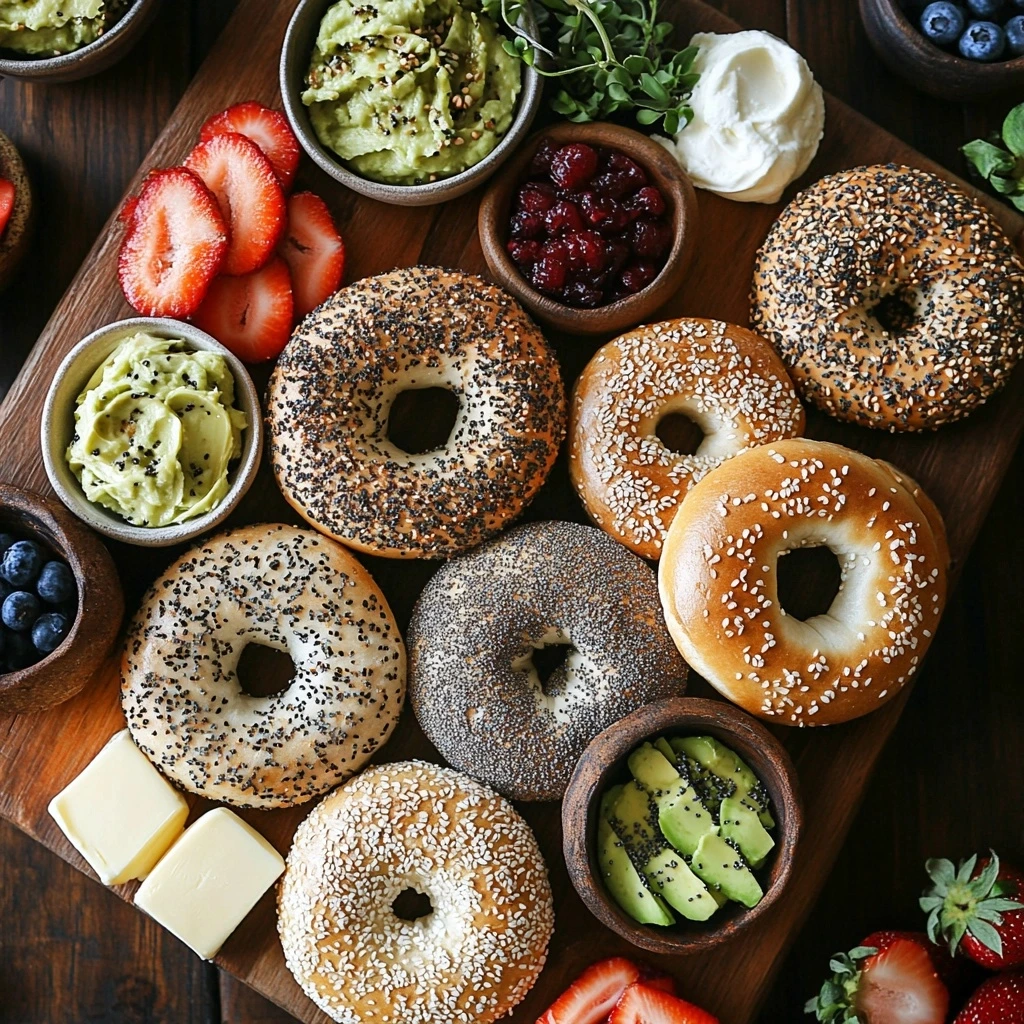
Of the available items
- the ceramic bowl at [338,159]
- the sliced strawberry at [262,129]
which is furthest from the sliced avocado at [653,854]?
the sliced strawberry at [262,129]

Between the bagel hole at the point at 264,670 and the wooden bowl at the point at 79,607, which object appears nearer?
Result: the wooden bowl at the point at 79,607

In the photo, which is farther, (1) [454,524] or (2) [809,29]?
(2) [809,29]

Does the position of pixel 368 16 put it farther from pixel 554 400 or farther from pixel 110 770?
pixel 110 770

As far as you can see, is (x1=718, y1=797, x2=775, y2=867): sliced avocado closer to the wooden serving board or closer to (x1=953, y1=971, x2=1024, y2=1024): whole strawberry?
the wooden serving board

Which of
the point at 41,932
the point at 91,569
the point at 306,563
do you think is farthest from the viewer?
the point at 41,932

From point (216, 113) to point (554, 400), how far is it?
0.89 meters

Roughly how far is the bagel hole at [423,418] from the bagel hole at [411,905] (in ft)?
3.00

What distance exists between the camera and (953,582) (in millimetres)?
2008

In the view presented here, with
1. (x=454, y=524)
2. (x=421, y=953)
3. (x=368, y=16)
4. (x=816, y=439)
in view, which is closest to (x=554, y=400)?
(x=454, y=524)

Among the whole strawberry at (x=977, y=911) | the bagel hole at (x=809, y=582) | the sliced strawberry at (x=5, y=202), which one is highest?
the sliced strawberry at (x=5, y=202)

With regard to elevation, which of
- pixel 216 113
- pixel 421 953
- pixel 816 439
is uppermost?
pixel 216 113

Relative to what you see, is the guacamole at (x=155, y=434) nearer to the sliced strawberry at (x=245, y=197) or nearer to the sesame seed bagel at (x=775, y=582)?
the sliced strawberry at (x=245, y=197)

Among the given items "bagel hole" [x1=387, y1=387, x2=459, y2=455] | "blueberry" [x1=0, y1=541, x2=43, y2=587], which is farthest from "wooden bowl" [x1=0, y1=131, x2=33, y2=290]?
"bagel hole" [x1=387, y1=387, x2=459, y2=455]

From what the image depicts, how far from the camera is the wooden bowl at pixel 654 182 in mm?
1896
